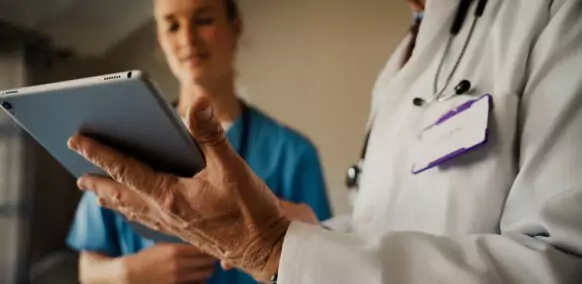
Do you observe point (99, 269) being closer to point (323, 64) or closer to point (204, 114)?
point (323, 64)

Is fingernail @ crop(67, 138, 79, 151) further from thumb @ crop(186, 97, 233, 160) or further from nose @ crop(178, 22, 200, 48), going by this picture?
nose @ crop(178, 22, 200, 48)

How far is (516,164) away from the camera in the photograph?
640 mm

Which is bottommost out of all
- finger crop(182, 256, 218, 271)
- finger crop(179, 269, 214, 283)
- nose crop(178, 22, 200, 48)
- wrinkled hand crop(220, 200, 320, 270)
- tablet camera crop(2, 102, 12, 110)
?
finger crop(179, 269, 214, 283)

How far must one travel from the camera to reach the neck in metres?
1.03

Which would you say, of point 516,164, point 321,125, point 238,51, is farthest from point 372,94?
point 516,164

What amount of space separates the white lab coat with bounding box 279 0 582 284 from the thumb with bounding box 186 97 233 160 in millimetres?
99

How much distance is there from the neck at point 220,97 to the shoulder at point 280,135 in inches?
1.2

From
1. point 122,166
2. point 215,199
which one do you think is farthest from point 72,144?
point 215,199

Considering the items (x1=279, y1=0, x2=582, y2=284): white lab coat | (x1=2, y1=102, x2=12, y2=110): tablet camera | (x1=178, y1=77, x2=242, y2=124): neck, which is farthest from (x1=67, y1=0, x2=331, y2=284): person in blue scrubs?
(x1=2, y1=102, x2=12, y2=110): tablet camera

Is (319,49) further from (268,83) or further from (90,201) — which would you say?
(90,201)

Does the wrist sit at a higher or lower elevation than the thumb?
lower

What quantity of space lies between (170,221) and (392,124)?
1.01 ft

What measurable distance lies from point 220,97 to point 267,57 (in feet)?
0.32

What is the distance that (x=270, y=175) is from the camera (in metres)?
1.01
